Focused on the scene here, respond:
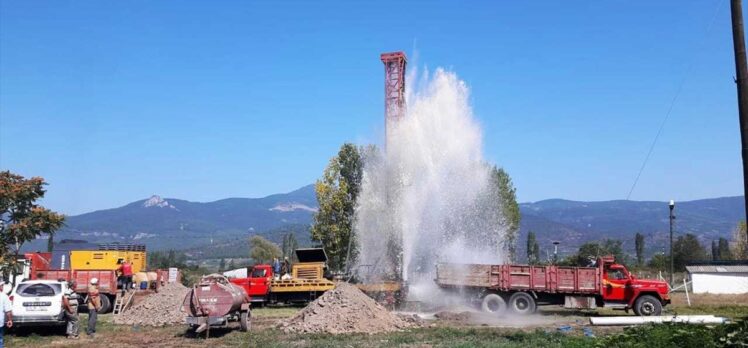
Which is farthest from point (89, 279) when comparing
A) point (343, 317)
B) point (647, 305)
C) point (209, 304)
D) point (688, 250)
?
point (688, 250)

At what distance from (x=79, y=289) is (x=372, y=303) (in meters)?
16.3

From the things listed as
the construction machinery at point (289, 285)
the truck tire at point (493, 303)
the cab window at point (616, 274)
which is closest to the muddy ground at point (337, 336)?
the truck tire at point (493, 303)

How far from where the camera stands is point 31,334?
21.1 metres

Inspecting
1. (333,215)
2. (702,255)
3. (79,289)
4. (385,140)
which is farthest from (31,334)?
(702,255)

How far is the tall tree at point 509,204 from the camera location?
5525 centimetres

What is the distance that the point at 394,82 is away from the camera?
179 ft

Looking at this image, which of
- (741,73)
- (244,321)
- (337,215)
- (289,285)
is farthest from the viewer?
(337,215)

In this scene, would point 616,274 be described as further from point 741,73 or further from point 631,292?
point 741,73

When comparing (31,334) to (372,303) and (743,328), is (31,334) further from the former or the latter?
(743,328)

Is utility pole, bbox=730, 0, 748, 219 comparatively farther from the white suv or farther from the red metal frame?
the red metal frame

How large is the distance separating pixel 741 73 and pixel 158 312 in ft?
69.5

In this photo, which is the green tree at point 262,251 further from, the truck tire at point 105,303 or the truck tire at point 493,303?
the truck tire at point 493,303

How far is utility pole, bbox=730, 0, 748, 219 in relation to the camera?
12500mm

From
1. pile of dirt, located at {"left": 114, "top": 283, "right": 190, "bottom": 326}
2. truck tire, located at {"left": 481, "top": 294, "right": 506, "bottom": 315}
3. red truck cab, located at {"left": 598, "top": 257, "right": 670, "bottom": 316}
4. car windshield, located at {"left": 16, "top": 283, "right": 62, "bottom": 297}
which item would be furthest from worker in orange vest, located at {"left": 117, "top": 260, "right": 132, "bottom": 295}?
red truck cab, located at {"left": 598, "top": 257, "right": 670, "bottom": 316}
